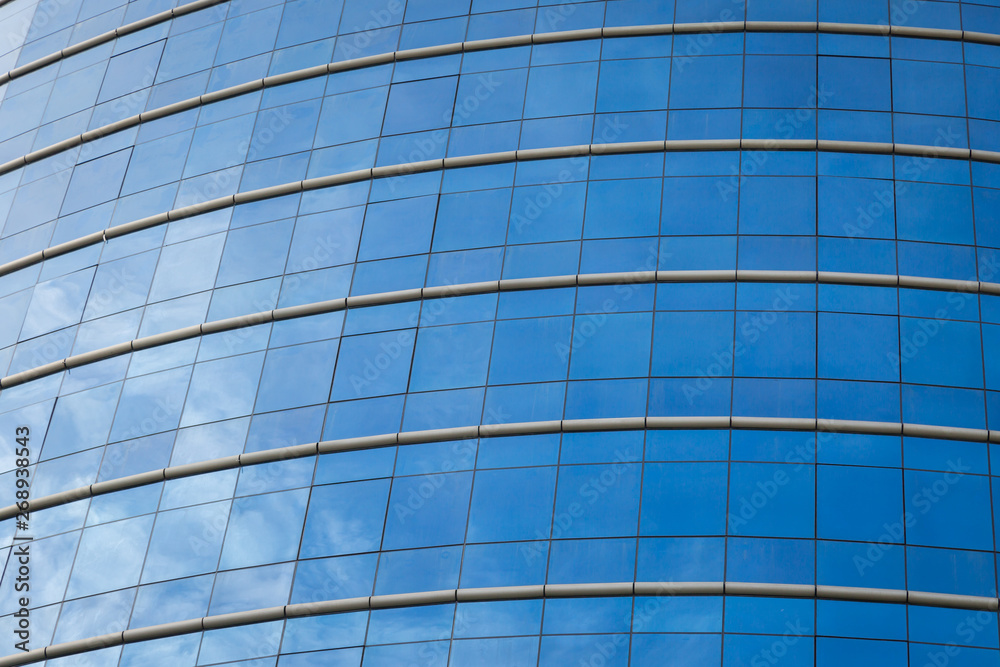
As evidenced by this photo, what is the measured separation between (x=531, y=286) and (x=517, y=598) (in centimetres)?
626

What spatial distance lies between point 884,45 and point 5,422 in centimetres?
2044

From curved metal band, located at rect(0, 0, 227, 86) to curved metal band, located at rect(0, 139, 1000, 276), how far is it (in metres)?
6.23

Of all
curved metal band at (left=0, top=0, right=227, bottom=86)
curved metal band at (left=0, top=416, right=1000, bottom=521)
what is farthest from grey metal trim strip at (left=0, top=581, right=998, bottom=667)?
curved metal band at (left=0, top=0, right=227, bottom=86)

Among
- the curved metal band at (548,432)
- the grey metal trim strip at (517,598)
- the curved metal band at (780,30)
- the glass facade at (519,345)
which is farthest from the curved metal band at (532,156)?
the grey metal trim strip at (517,598)

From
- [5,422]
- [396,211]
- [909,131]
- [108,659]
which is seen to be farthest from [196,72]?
[909,131]

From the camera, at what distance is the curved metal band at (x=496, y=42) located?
2714cm

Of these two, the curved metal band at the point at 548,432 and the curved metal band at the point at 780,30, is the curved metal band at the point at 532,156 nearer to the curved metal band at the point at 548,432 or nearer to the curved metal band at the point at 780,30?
the curved metal band at the point at 780,30

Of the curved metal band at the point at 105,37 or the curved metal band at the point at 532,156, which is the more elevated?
the curved metal band at the point at 105,37

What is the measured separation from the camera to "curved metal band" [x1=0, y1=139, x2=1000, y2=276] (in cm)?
2564

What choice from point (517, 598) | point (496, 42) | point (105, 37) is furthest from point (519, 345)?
point (105, 37)

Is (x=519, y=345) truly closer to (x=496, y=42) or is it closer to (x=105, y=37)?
(x=496, y=42)

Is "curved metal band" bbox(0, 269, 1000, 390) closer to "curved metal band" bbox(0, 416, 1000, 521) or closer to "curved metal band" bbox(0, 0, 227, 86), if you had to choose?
"curved metal band" bbox(0, 416, 1000, 521)

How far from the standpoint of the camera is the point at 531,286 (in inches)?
972

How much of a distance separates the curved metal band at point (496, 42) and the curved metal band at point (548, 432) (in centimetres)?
930
